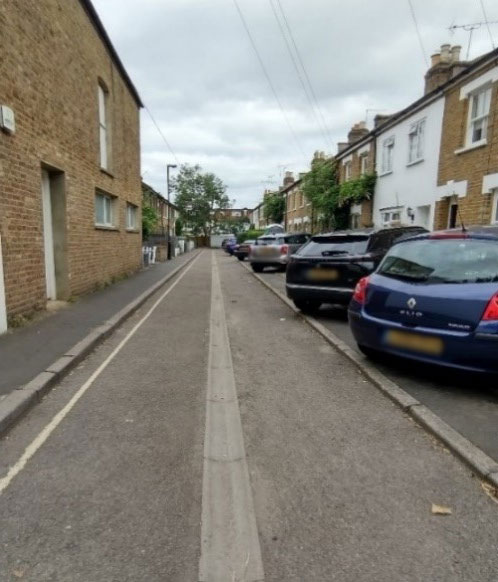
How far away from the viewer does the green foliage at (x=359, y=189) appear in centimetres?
1721

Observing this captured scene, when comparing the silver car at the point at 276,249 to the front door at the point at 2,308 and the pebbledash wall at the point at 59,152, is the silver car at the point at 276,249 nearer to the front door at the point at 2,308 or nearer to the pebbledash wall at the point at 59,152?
the pebbledash wall at the point at 59,152

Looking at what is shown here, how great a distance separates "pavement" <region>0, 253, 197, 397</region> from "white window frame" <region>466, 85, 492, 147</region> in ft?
33.2

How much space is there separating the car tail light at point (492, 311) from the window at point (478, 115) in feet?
29.2

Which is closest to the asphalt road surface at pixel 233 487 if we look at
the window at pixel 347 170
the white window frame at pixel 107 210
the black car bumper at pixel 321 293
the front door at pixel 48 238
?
the black car bumper at pixel 321 293

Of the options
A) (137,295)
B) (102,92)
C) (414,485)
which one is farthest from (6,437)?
(102,92)

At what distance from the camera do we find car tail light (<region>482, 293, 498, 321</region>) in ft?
12.0

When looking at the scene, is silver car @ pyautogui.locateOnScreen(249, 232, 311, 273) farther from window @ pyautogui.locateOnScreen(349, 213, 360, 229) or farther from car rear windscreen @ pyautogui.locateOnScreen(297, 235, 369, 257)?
car rear windscreen @ pyautogui.locateOnScreen(297, 235, 369, 257)

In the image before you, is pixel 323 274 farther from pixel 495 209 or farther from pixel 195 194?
pixel 195 194

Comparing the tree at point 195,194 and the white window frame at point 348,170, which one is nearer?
the white window frame at point 348,170

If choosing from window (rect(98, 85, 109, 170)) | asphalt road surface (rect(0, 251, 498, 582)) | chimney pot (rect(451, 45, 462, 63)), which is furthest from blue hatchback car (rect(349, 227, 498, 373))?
chimney pot (rect(451, 45, 462, 63))

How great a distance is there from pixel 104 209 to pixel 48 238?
12.8ft

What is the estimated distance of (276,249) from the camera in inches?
704

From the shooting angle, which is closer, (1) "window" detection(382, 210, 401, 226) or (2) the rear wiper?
(2) the rear wiper

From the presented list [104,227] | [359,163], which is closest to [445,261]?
[104,227]
